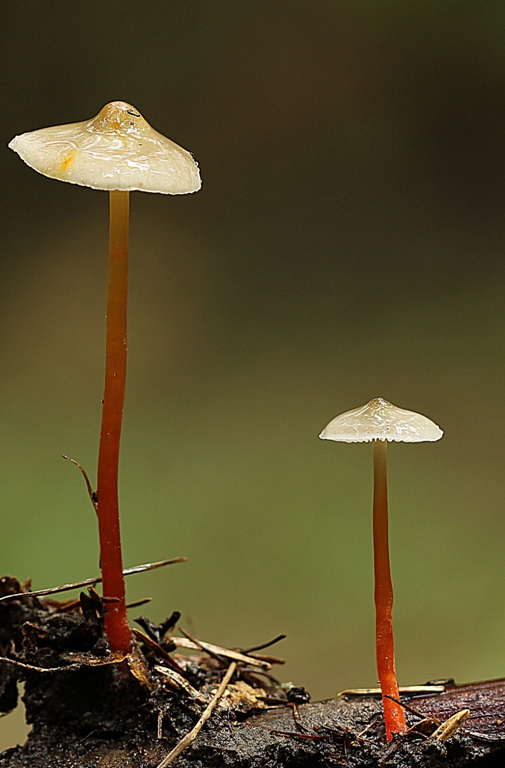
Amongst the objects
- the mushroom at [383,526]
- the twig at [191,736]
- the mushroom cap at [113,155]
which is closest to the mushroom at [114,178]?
the mushroom cap at [113,155]

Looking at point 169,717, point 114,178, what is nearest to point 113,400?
point 114,178

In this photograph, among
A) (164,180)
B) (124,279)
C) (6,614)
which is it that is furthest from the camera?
(6,614)

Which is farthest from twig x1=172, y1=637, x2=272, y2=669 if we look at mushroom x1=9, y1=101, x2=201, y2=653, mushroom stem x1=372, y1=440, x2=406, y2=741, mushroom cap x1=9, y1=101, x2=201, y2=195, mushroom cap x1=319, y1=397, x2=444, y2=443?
mushroom cap x1=9, y1=101, x2=201, y2=195

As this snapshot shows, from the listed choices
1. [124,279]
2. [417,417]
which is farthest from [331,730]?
[124,279]

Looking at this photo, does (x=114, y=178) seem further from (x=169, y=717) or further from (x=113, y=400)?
(x=169, y=717)

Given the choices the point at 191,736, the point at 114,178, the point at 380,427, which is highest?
the point at 114,178

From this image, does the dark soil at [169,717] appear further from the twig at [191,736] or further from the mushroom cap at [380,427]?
the mushroom cap at [380,427]

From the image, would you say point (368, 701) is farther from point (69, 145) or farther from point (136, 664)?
point (69, 145)
